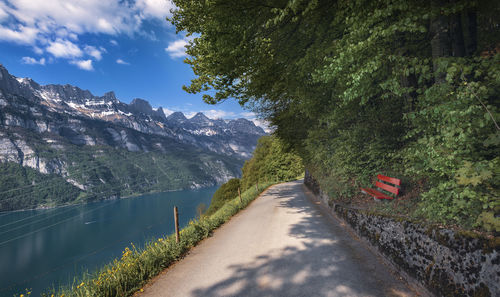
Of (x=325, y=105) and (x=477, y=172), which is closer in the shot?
(x=477, y=172)

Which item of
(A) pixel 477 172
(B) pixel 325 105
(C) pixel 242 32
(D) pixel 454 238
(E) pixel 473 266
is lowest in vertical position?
(E) pixel 473 266

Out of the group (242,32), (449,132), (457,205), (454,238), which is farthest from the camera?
(242,32)

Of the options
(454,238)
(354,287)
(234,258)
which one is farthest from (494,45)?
(234,258)

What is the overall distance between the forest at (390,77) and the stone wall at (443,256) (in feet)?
1.21

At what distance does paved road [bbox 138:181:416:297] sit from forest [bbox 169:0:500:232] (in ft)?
5.28

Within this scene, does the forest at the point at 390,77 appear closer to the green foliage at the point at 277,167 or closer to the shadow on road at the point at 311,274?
the shadow on road at the point at 311,274

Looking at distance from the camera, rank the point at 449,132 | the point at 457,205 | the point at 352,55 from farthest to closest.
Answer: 1. the point at 352,55
2. the point at 449,132
3. the point at 457,205

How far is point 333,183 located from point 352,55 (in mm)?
6502

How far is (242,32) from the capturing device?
21.2ft

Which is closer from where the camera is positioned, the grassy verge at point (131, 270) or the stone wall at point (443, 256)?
the stone wall at point (443, 256)

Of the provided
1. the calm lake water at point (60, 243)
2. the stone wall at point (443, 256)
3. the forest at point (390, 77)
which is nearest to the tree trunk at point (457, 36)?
the forest at point (390, 77)

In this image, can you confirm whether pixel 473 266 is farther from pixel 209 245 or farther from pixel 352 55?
pixel 209 245

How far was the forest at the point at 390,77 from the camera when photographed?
383 cm

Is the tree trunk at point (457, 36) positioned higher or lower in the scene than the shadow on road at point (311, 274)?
higher
